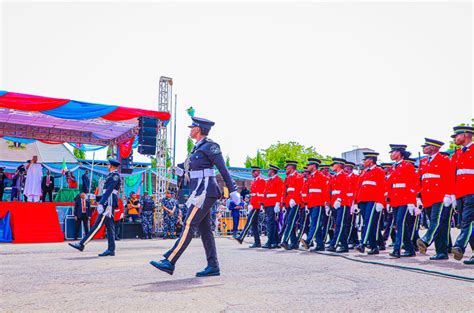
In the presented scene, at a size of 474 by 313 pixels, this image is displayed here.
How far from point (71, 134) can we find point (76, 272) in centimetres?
1482

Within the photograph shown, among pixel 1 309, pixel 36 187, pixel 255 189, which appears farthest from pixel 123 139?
pixel 1 309

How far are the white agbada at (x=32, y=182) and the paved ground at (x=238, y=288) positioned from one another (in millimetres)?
12991

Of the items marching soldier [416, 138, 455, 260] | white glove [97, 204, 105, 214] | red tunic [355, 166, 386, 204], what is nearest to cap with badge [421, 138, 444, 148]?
marching soldier [416, 138, 455, 260]

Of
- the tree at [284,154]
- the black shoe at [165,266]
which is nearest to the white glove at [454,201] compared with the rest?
the black shoe at [165,266]

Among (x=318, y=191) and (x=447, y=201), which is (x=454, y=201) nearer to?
(x=447, y=201)

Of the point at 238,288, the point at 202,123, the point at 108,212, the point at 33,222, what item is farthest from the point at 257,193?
the point at 33,222

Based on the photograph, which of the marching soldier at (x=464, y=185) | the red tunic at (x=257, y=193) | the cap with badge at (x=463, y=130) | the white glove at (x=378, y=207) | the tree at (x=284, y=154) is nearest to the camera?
the marching soldier at (x=464, y=185)

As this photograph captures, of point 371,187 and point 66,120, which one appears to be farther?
point 66,120

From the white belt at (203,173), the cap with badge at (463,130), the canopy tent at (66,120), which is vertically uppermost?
the canopy tent at (66,120)

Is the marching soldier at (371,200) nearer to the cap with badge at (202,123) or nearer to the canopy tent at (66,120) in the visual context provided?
the cap with badge at (202,123)

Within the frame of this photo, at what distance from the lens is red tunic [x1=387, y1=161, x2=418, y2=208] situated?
937 centimetres

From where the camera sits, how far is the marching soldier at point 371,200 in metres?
10.0

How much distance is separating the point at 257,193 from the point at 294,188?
3.86ft

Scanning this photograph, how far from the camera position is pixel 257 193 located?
1288 cm
